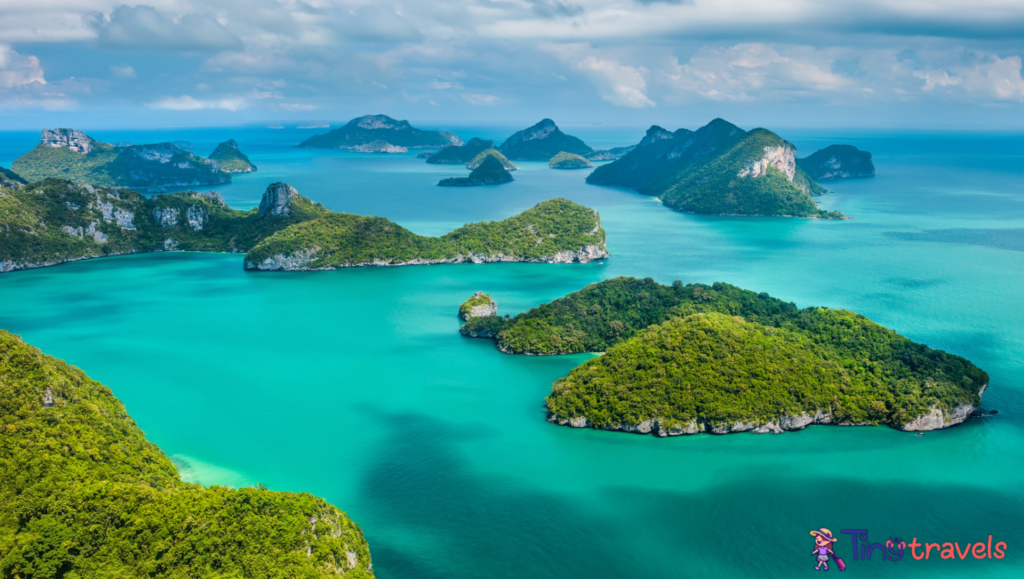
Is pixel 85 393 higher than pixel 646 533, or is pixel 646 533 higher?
pixel 85 393

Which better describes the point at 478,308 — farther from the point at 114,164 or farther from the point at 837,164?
the point at 837,164

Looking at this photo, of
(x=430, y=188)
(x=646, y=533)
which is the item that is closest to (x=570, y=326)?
(x=646, y=533)

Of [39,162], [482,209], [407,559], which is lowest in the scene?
[407,559]

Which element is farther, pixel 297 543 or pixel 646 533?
pixel 646 533

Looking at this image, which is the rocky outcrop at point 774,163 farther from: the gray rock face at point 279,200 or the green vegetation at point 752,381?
the green vegetation at point 752,381

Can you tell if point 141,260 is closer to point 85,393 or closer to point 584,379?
point 85,393

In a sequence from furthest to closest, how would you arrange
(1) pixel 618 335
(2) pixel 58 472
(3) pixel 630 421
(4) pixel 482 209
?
(4) pixel 482 209, (1) pixel 618 335, (3) pixel 630 421, (2) pixel 58 472

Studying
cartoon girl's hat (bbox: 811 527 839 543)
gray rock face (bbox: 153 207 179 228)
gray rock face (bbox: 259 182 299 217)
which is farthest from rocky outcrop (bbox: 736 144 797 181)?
cartoon girl's hat (bbox: 811 527 839 543)

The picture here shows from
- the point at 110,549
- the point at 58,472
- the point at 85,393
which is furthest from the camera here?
the point at 85,393
